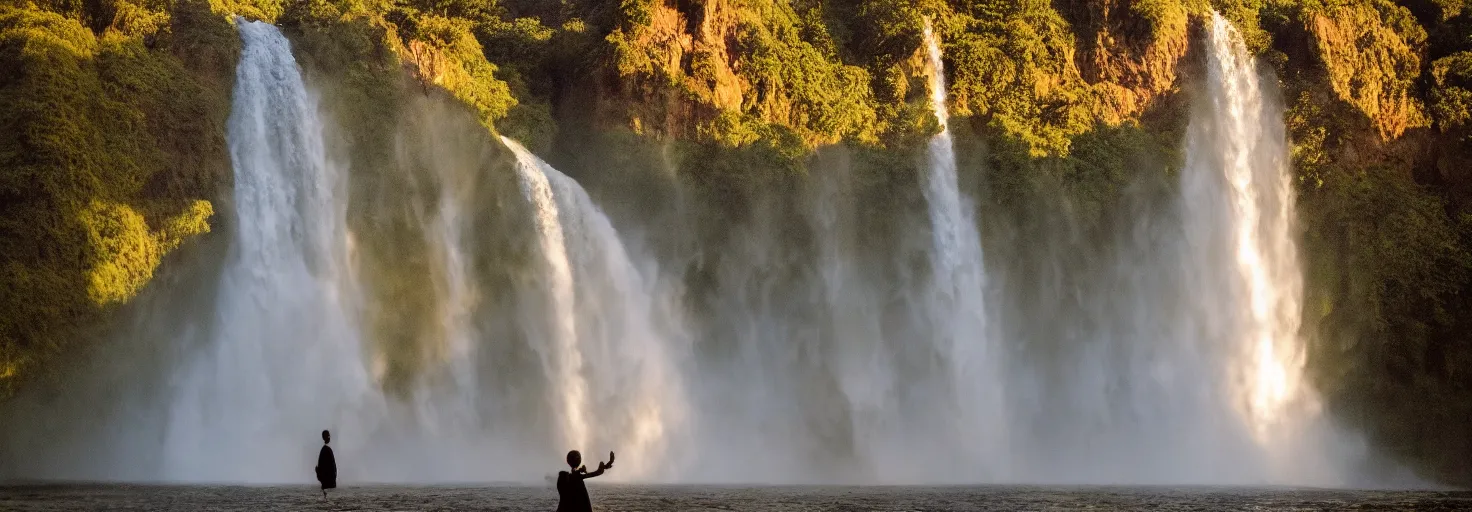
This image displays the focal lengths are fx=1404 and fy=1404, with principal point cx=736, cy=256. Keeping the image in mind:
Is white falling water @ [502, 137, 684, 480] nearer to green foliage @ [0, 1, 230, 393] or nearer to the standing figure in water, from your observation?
green foliage @ [0, 1, 230, 393]

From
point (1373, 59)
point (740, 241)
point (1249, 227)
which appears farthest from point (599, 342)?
point (1373, 59)

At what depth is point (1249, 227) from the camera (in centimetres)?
4259

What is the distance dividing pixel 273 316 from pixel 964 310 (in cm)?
1904

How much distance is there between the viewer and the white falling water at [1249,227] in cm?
4109

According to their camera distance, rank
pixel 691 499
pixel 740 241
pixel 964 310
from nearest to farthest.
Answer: pixel 691 499
pixel 740 241
pixel 964 310

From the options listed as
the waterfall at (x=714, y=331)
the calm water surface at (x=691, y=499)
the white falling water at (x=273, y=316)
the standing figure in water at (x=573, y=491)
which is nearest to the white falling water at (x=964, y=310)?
the waterfall at (x=714, y=331)

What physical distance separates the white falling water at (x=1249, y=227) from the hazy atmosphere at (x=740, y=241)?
0.33ft

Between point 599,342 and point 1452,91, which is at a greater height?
point 1452,91

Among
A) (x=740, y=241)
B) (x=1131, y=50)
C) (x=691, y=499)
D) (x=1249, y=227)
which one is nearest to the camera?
(x=691, y=499)

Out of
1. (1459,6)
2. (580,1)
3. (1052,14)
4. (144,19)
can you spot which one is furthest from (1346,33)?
(144,19)

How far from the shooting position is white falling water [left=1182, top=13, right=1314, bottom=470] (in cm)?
4109

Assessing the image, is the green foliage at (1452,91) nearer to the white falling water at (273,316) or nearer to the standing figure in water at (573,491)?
the white falling water at (273,316)

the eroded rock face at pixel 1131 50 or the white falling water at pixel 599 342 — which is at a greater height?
the eroded rock face at pixel 1131 50

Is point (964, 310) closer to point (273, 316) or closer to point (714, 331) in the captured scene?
point (714, 331)
